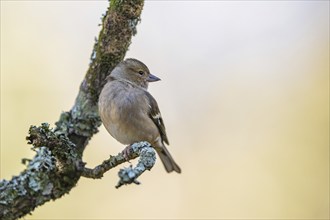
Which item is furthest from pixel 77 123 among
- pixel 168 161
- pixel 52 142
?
pixel 168 161

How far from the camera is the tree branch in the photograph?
10.1 ft

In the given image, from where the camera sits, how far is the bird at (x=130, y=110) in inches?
170

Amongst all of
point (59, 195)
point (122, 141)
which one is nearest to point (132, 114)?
point (122, 141)

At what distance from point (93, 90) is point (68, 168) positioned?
0.88 metres

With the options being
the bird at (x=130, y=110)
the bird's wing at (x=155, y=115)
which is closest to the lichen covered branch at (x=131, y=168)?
the bird at (x=130, y=110)

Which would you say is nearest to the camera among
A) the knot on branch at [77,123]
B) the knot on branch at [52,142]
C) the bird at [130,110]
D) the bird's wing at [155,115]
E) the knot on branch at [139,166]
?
the knot on branch at [139,166]

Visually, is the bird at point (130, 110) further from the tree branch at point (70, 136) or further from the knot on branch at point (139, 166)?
the knot on branch at point (139, 166)

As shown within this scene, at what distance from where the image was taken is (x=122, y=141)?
4574 millimetres

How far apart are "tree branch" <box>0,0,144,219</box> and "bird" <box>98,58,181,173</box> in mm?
128

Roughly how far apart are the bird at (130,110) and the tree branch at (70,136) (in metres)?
0.13

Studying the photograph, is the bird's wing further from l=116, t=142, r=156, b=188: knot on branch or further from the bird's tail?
l=116, t=142, r=156, b=188: knot on branch

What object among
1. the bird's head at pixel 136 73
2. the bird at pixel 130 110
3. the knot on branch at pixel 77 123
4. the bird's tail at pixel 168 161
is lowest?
the knot on branch at pixel 77 123

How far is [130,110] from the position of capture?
4676 millimetres

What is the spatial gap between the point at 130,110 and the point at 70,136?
102cm
